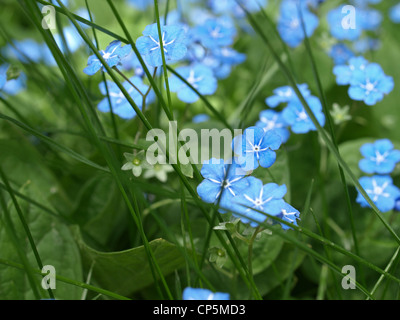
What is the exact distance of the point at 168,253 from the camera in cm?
128

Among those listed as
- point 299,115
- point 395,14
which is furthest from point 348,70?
point 395,14

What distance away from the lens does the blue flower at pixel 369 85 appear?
1.40 m

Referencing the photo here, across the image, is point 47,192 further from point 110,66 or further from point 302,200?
point 302,200

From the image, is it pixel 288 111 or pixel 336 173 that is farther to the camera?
pixel 336 173

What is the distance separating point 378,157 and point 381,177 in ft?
0.23

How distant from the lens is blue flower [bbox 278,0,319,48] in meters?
2.08

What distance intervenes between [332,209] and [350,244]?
0.18 m

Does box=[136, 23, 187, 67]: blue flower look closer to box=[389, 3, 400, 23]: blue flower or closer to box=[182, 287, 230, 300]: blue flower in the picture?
box=[182, 287, 230, 300]: blue flower

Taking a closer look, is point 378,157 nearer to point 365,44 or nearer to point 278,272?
point 278,272

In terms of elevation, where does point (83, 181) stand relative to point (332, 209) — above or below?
above

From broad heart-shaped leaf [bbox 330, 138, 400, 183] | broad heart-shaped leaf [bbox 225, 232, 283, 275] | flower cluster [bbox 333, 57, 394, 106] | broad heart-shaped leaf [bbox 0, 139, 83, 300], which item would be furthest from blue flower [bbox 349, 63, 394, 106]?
broad heart-shaped leaf [bbox 0, 139, 83, 300]

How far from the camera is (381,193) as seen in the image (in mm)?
1418

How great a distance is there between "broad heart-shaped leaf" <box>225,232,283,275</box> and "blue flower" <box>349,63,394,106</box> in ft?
1.61

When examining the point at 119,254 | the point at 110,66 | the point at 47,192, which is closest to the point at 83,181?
the point at 47,192
